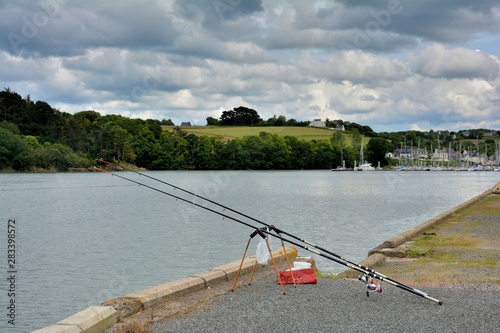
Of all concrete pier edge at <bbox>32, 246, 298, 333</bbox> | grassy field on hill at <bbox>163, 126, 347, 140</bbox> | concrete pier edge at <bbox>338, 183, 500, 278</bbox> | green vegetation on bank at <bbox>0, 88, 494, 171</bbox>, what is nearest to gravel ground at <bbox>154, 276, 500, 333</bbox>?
concrete pier edge at <bbox>32, 246, 298, 333</bbox>

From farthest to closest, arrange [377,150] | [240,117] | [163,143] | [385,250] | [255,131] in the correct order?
[240,117] → [377,150] → [255,131] → [163,143] → [385,250]

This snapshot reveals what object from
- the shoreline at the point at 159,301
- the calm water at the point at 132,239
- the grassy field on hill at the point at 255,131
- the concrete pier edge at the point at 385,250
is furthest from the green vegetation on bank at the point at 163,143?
the shoreline at the point at 159,301

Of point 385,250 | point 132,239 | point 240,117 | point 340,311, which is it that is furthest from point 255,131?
point 340,311

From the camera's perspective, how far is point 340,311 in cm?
844

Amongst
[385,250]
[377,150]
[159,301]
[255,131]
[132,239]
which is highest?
[255,131]

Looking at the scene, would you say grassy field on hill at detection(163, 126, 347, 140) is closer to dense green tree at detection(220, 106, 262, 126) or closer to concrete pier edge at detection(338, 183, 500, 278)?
dense green tree at detection(220, 106, 262, 126)

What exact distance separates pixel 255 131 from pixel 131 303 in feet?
514

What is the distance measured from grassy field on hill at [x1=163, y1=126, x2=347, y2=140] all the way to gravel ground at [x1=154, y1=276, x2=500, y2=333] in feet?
465

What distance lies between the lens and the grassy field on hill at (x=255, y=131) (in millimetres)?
155500

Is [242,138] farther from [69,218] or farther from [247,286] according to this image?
[247,286]

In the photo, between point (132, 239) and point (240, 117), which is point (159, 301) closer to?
point (132, 239)

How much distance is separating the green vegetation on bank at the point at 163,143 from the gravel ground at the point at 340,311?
8878 cm

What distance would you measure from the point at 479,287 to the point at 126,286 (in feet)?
35.5

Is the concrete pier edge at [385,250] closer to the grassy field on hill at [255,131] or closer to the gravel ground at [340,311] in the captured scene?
the gravel ground at [340,311]
